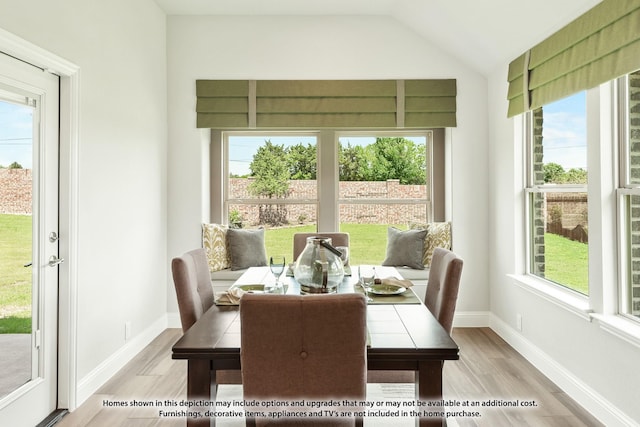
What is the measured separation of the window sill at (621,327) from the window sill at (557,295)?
106mm

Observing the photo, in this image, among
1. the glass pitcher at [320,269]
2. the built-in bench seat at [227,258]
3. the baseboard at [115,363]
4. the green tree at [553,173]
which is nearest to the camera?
the glass pitcher at [320,269]

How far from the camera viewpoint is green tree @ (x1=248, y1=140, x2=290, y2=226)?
4.54 metres

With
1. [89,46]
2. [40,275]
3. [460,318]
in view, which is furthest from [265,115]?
[460,318]

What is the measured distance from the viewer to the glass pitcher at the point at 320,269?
6.92 ft

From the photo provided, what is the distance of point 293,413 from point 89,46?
265 cm

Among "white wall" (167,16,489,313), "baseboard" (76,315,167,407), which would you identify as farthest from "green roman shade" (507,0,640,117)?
"baseboard" (76,315,167,407)

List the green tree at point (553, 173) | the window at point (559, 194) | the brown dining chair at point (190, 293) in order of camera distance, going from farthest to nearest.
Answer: the green tree at point (553, 173)
the window at point (559, 194)
the brown dining chair at point (190, 293)

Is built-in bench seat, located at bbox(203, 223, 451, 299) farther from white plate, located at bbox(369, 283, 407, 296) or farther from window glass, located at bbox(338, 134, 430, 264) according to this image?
white plate, located at bbox(369, 283, 407, 296)

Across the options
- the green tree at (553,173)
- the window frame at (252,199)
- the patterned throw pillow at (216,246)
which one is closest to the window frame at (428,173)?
the window frame at (252,199)

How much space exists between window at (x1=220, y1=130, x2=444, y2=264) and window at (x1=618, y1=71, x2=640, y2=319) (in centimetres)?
210

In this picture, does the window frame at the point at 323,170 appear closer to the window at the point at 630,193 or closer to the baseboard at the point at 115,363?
the baseboard at the point at 115,363

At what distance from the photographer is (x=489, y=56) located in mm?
3783

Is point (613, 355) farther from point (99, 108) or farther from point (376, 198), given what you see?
point (99, 108)

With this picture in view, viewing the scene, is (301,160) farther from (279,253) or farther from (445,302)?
(445,302)
